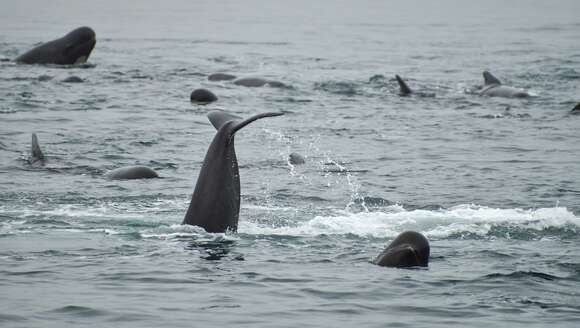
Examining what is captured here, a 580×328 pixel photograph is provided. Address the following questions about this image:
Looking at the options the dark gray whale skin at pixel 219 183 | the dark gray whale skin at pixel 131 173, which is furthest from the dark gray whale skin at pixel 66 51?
the dark gray whale skin at pixel 219 183

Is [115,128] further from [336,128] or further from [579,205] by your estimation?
[579,205]

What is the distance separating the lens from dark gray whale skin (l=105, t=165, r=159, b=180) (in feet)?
63.9

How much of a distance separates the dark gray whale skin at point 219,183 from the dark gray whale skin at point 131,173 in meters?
5.58

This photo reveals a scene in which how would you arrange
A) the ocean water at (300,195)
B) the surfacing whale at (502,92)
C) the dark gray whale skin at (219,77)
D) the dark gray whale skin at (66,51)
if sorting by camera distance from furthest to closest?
the dark gray whale skin at (66,51) → the dark gray whale skin at (219,77) → the surfacing whale at (502,92) → the ocean water at (300,195)

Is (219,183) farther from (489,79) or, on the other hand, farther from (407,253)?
(489,79)

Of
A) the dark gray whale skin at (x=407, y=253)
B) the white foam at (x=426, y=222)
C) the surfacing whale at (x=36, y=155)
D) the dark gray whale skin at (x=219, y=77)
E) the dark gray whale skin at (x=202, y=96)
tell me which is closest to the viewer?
the dark gray whale skin at (x=407, y=253)

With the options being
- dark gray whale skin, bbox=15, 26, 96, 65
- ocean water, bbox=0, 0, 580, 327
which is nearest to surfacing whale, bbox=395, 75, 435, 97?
ocean water, bbox=0, 0, 580, 327

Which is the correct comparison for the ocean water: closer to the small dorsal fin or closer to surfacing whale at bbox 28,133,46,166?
surfacing whale at bbox 28,133,46,166

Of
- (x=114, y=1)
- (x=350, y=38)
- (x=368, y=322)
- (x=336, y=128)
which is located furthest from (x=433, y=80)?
(x=114, y=1)

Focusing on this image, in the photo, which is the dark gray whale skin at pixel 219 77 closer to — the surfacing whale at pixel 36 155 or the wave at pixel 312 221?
the surfacing whale at pixel 36 155

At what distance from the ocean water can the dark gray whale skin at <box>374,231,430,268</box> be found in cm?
19

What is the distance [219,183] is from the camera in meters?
13.9

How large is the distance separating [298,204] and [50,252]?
495cm

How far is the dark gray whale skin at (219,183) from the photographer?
546 inches
